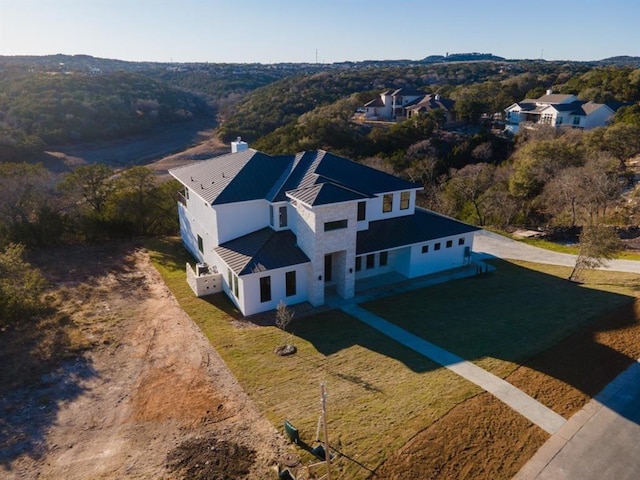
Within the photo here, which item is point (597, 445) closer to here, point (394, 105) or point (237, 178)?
point (237, 178)

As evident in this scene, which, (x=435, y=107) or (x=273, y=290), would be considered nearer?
(x=273, y=290)

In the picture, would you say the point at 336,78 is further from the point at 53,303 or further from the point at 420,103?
the point at 53,303

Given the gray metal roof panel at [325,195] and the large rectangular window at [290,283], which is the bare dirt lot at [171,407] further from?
the gray metal roof panel at [325,195]

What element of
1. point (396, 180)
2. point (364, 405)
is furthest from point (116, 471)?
point (396, 180)

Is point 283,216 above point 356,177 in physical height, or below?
below

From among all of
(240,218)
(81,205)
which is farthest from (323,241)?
(81,205)

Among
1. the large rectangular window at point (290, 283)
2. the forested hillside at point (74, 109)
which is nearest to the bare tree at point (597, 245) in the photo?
the large rectangular window at point (290, 283)

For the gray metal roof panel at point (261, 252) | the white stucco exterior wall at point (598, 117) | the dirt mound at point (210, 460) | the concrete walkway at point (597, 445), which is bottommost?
the dirt mound at point (210, 460)
